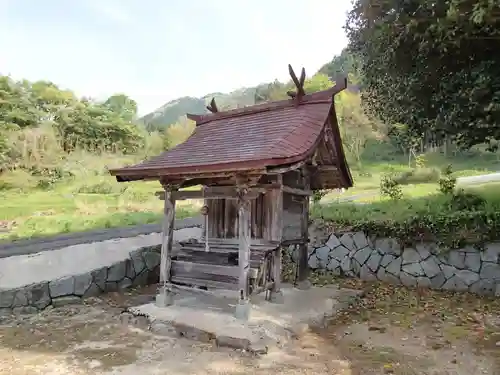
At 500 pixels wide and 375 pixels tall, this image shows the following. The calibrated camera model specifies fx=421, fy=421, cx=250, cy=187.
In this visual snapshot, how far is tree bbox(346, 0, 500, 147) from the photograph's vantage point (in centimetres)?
702

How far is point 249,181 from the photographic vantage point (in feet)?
21.6

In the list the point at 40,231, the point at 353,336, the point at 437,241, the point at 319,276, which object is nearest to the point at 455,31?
the point at 437,241

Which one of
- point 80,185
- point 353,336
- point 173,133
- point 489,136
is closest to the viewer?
point 353,336

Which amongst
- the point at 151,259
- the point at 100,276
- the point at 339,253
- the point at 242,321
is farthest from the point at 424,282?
the point at 100,276

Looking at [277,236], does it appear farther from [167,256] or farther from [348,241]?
[348,241]

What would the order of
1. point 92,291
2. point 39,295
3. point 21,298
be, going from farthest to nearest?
1. point 92,291
2. point 39,295
3. point 21,298

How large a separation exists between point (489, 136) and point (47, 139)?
67.7 feet

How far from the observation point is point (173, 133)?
3459 centimetres

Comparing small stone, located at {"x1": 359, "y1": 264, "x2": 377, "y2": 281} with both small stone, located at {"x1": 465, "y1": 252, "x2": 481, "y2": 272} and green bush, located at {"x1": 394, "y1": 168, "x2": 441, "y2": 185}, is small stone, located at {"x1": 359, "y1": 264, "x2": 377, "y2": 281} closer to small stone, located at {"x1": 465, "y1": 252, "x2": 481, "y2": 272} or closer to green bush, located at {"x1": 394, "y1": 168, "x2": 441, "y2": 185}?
small stone, located at {"x1": 465, "y1": 252, "x2": 481, "y2": 272}

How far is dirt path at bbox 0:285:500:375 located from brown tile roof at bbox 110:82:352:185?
2.52 metres

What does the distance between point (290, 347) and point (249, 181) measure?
2500 millimetres

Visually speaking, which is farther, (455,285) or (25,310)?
(455,285)

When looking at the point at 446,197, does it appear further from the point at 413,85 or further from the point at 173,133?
the point at 173,133

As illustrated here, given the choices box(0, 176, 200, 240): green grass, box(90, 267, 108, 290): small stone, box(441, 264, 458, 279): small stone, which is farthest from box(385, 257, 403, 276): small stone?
box(0, 176, 200, 240): green grass
